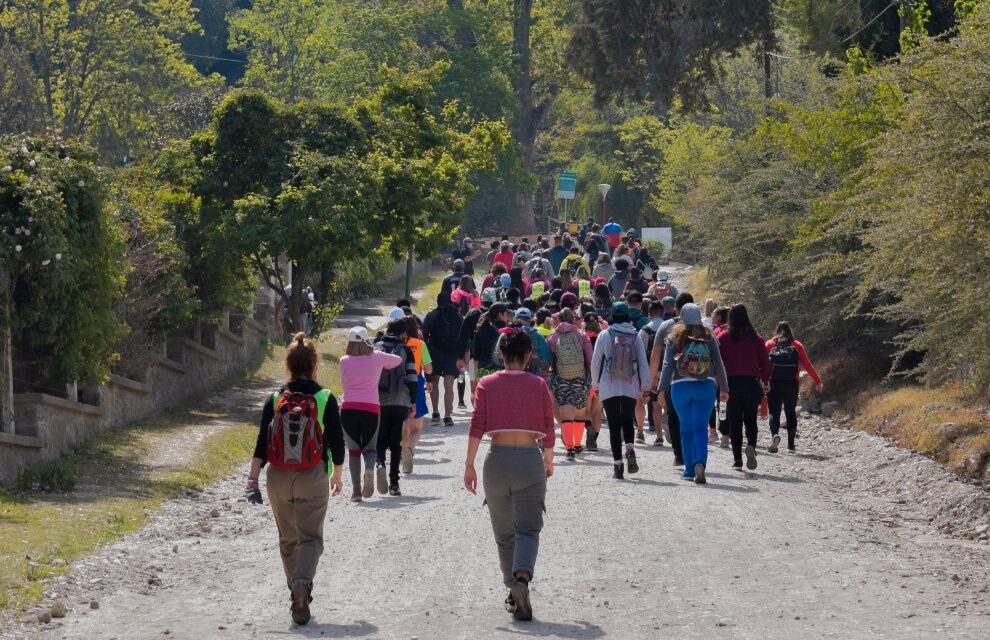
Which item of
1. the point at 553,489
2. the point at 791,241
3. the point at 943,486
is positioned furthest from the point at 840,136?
the point at 553,489

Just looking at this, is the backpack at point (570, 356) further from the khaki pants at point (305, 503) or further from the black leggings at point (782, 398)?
the khaki pants at point (305, 503)

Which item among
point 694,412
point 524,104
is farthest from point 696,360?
point 524,104

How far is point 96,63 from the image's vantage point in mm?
54594

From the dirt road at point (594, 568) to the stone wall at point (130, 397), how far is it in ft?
6.76

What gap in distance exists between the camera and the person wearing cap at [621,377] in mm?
15805

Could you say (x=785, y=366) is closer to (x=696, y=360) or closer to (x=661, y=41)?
(x=696, y=360)

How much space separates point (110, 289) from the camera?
59.8ft

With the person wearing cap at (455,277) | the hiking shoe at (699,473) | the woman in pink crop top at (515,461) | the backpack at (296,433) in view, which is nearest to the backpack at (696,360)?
the hiking shoe at (699,473)

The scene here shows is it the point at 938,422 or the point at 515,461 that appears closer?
the point at 515,461

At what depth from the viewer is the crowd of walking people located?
366 inches

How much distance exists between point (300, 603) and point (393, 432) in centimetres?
586

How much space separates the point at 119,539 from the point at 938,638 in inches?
293

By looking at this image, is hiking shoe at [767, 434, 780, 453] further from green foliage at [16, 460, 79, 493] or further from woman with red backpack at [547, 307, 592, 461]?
green foliage at [16, 460, 79, 493]

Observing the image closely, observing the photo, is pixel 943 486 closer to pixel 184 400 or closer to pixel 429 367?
pixel 429 367
